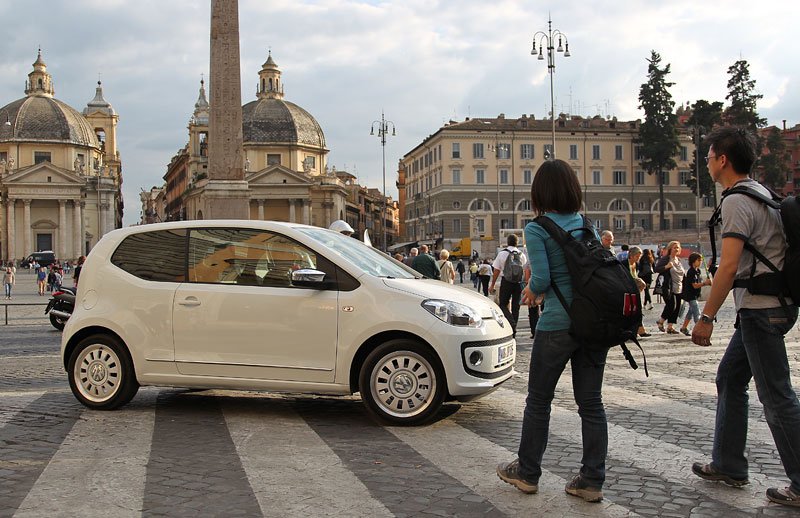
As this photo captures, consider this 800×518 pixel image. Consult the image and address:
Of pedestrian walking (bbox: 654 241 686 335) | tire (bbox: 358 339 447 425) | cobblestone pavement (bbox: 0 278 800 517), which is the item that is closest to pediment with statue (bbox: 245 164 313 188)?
pedestrian walking (bbox: 654 241 686 335)

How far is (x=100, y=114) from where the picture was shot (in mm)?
122250

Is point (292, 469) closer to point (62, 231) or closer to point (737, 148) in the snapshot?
point (737, 148)

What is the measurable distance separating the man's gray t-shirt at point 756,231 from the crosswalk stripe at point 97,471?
11.4 ft

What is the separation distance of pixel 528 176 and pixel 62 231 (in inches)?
2065

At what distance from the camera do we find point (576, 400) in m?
4.47

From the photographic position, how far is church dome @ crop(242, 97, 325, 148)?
93438mm

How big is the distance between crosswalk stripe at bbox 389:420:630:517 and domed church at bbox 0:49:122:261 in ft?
307

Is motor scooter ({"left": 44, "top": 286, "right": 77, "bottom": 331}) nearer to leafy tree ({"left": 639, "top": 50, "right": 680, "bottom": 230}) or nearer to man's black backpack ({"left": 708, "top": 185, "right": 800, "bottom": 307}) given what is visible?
man's black backpack ({"left": 708, "top": 185, "right": 800, "bottom": 307})

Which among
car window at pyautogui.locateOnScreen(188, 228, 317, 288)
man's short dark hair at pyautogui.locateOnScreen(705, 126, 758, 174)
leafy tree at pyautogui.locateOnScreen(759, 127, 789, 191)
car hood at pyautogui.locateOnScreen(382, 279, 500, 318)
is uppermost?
leafy tree at pyautogui.locateOnScreen(759, 127, 789, 191)

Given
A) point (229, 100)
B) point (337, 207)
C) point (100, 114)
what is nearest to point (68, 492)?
point (229, 100)

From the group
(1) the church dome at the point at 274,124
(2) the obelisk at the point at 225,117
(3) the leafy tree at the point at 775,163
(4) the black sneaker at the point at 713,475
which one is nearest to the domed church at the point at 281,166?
(1) the church dome at the point at 274,124

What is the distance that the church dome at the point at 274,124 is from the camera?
9344 centimetres

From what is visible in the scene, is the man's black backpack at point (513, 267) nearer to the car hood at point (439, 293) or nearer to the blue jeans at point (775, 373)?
the car hood at point (439, 293)

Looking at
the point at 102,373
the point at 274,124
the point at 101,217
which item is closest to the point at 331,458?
the point at 102,373
